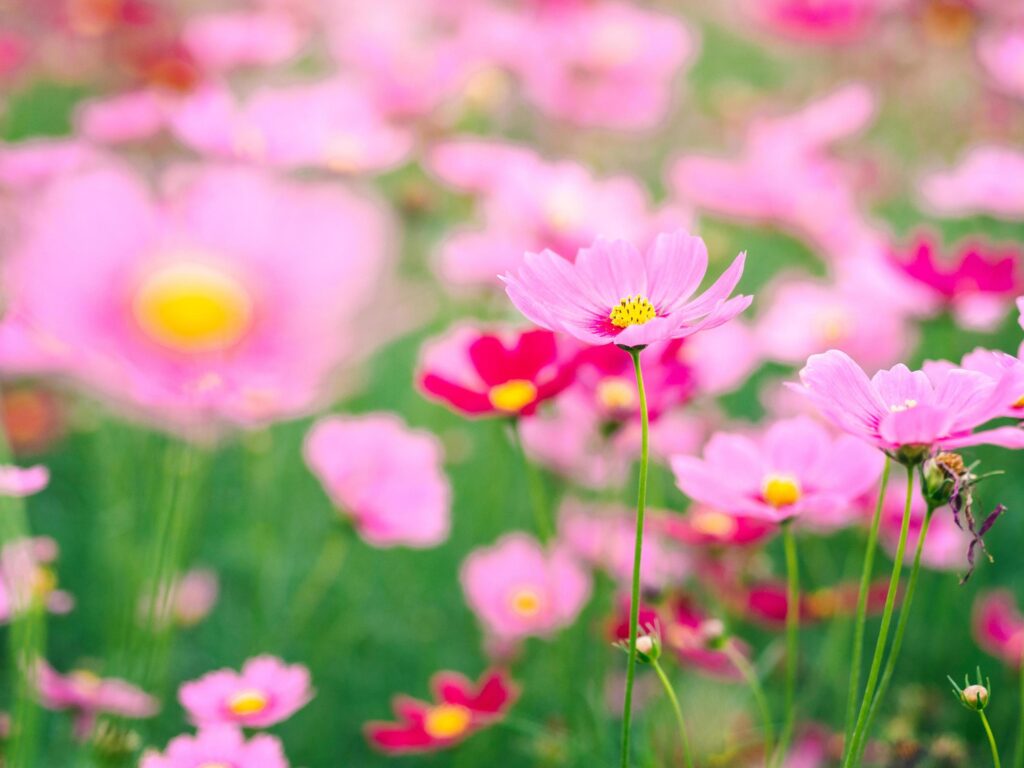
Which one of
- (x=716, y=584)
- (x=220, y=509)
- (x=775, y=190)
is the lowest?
(x=220, y=509)

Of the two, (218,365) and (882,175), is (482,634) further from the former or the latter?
(882,175)

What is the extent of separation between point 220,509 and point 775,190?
2.50 feet

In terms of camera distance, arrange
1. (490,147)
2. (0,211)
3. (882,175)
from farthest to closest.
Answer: (882,175) < (490,147) < (0,211)

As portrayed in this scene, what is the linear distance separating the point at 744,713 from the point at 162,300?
2.25 feet

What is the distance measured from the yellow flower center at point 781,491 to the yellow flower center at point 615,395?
0.45 ft

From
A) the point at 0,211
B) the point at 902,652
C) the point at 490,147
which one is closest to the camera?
the point at 0,211

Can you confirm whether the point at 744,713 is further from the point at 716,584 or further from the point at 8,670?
the point at 8,670

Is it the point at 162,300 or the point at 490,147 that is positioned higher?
the point at 162,300

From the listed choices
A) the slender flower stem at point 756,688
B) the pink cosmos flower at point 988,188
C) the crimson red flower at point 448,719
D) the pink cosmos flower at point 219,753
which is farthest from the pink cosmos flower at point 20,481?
the pink cosmos flower at point 988,188

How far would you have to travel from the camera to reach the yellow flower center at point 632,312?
1.53 ft

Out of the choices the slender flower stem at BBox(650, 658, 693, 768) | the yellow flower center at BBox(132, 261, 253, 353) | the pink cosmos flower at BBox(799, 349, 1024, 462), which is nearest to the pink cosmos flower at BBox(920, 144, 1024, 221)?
the pink cosmos flower at BBox(799, 349, 1024, 462)

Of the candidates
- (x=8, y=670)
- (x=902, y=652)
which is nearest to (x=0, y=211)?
(x=8, y=670)

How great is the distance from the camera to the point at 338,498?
0.79 meters

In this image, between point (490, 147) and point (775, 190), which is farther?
point (490, 147)
